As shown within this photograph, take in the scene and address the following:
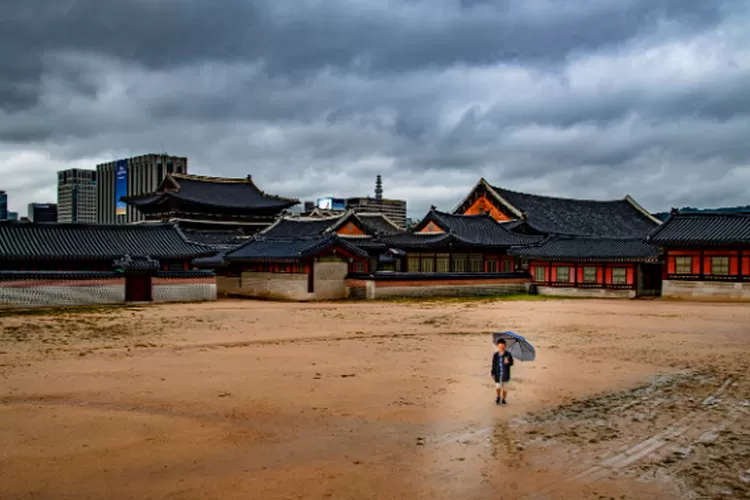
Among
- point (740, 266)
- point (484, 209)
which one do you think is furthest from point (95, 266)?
point (740, 266)

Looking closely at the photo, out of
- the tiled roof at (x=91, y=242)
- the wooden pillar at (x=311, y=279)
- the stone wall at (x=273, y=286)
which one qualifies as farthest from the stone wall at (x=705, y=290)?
the tiled roof at (x=91, y=242)

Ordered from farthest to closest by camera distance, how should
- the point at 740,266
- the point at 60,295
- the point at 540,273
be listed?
the point at 540,273
the point at 740,266
the point at 60,295

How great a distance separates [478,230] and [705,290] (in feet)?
66.3

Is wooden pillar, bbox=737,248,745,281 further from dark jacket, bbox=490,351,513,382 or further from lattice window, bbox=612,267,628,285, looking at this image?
dark jacket, bbox=490,351,513,382

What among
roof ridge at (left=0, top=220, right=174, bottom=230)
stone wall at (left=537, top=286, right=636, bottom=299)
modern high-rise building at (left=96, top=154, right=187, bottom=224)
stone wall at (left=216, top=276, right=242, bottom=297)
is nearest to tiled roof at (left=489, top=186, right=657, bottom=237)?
stone wall at (left=537, top=286, right=636, bottom=299)

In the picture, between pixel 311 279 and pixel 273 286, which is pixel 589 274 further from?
pixel 273 286

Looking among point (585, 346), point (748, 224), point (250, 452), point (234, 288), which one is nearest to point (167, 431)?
point (250, 452)

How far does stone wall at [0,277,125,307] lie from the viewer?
123ft

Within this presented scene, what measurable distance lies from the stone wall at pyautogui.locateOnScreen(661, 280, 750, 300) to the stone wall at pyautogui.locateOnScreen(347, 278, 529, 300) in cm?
1100

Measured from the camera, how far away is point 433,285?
A: 4716cm

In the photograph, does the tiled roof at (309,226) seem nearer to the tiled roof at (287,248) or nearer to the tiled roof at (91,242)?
the tiled roof at (287,248)

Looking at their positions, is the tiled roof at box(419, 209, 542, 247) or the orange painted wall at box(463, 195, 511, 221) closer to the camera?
the tiled roof at box(419, 209, 542, 247)

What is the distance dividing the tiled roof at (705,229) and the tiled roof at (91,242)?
32.8m

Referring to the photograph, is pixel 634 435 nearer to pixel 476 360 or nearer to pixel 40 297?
pixel 476 360
